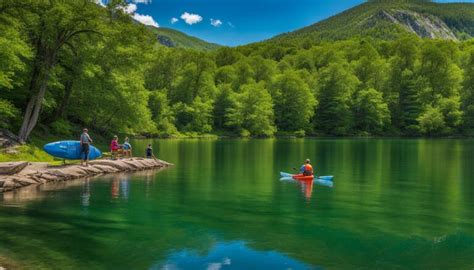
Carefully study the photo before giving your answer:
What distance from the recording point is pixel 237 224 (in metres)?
18.3

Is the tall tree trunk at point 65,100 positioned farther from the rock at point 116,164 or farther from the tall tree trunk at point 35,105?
→ the rock at point 116,164

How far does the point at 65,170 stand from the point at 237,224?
1710 cm

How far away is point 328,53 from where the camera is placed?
157 metres

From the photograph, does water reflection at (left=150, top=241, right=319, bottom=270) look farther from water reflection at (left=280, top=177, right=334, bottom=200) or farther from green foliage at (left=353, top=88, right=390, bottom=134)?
green foliage at (left=353, top=88, right=390, bottom=134)

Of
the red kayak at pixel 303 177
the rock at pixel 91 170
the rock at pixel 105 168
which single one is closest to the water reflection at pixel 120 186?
the rock at pixel 105 168

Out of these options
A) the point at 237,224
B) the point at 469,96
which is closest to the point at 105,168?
the point at 237,224

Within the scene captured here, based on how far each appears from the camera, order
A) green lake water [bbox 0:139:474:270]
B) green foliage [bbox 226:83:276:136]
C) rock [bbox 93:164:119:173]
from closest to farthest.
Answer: green lake water [bbox 0:139:474:270]
rock [bbox 93:164:119:173]
green foliage [bbox 226:83:276:136]

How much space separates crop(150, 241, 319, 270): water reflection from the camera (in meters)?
13.0

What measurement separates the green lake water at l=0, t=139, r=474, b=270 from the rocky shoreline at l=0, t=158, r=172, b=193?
3.84 feet

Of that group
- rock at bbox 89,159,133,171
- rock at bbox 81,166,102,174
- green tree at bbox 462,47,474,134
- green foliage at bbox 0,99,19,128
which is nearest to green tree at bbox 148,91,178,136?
green foliage at bbox 0,99,19,128

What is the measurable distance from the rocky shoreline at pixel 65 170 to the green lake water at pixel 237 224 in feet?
3.84

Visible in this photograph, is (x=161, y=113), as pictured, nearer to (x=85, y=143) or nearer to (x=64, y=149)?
(x=64, y=149)

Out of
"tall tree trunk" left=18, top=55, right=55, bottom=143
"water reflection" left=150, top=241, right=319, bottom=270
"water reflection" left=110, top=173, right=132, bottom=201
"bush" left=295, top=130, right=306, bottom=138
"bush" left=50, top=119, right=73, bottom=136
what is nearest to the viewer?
"water reflection" left=150, top=241, right=319, bottom=270

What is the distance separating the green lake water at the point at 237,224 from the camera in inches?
539
